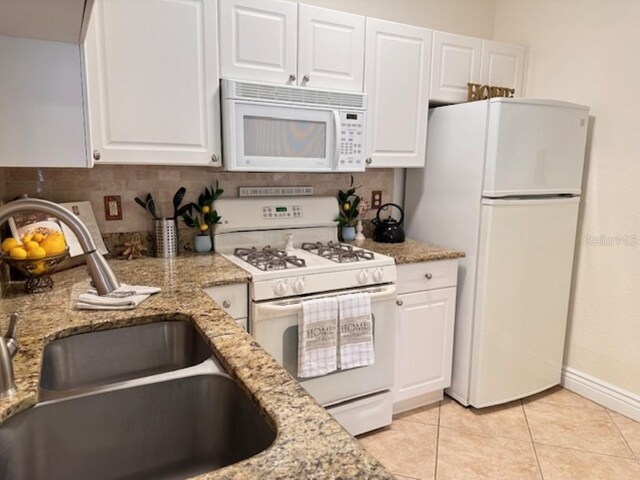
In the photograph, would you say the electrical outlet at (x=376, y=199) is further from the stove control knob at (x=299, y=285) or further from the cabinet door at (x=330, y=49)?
the stove control knob at (x=299, y=285)

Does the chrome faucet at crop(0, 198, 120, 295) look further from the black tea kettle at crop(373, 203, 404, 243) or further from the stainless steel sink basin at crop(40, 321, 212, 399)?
the black tea kettle at crop(373, 203, 404, 243)

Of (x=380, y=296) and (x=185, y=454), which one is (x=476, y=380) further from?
(x=185, y=454)

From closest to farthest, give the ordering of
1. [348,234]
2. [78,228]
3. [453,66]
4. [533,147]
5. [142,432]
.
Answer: [78,228], [142,432], [533,147], [453,66], [348,234]

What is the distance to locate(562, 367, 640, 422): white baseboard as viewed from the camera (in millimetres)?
2459

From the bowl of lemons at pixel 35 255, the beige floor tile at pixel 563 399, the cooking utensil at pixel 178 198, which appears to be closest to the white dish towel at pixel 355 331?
the cooking utensil at pixel 178 198

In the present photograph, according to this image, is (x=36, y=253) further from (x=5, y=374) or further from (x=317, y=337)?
(x=317, y=337)

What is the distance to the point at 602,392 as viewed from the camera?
102 inches

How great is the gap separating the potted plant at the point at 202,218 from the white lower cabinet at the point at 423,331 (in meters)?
1.00

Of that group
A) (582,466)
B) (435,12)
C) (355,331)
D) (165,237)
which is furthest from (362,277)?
(435,12)

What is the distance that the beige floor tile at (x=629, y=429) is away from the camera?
2.22m

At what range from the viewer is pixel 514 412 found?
99.4 inches

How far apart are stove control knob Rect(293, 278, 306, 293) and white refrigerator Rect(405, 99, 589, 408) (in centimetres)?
101

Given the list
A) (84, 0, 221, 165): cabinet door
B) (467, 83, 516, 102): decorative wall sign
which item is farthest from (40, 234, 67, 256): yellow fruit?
(467, 83, 516, 102): decorative wall sign

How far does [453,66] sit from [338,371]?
1.83 m
